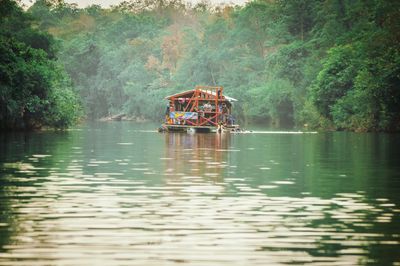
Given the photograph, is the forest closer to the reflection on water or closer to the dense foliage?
the dense foliage

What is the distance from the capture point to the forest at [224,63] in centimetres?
7538

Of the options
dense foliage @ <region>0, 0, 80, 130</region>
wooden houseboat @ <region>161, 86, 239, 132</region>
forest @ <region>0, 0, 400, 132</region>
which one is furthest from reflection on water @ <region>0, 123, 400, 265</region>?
wooden houseboat @ <region>161, 86, 239, 132</region>

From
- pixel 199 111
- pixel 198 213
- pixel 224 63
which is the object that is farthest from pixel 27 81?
pixel 224 63

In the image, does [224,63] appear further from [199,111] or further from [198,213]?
[198,213]

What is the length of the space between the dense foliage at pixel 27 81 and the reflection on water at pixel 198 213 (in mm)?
27977

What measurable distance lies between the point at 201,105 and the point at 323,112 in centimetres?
1087

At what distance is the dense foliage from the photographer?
64.2 meters

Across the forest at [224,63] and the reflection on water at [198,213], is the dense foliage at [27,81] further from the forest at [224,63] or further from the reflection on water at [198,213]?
the reflection on water at [198,213]

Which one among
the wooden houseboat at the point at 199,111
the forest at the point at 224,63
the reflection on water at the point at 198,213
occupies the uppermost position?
the forest at the point at 224,63

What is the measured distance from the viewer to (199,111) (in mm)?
88750

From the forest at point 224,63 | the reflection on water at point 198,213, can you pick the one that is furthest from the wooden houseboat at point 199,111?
the reflection on water at point 198,213

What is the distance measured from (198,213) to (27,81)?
52531mm

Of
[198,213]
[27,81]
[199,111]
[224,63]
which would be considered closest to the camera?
[198,213]

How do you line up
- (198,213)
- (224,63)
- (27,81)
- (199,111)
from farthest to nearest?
(224,63) < (199,111) < (27,81) < (198,213)
